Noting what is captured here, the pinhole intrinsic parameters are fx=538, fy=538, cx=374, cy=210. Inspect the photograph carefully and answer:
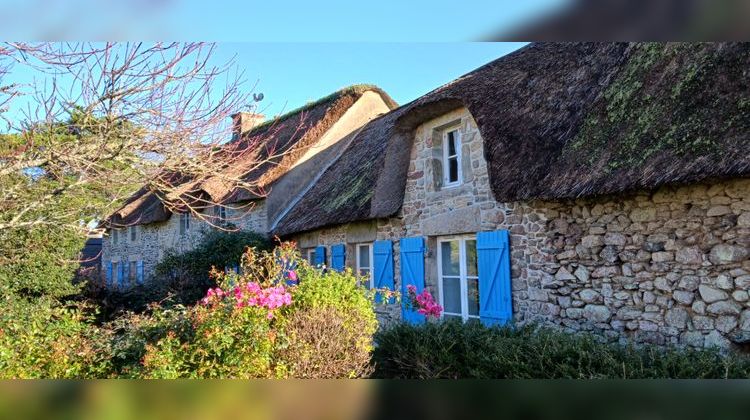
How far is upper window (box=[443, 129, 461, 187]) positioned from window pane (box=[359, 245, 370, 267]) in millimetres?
2674

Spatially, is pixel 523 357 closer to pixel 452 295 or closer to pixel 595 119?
pixel 595 119

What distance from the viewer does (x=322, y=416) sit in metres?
1.05

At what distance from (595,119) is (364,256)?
5.49 meters

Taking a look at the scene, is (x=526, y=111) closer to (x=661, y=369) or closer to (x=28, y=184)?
(x=661, y=369)

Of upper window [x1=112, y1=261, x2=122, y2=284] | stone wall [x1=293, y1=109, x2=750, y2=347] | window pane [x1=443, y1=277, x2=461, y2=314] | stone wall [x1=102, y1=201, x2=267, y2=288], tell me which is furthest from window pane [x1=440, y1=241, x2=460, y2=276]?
upper window [x1=112, y1=261, x2=122, y2=284]

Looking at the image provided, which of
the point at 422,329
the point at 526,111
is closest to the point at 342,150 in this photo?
the point at 526,111

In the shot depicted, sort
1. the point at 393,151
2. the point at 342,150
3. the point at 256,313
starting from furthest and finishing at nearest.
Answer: the point at 342,150 → the point at 393,151 → the point at 256,313

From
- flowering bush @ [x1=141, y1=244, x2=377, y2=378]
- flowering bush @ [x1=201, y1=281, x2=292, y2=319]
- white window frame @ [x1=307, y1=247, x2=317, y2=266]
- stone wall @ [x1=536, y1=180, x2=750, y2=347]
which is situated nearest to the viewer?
flowering bush @ [x1=141, y1=244, x2=377, y2=378]

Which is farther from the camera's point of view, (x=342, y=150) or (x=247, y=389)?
(x=342, y=150)

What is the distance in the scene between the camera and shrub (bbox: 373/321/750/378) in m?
3.90

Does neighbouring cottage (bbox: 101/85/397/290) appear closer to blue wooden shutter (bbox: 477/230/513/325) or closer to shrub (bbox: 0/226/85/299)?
shrub (bbox: 0/226/85/299)

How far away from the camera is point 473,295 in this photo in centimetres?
795

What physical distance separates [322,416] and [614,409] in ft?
1.82

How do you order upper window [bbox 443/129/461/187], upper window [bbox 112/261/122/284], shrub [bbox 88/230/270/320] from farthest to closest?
upper window [bbox 112/261/122/284] < shrub [bbox 88/230/270/320] < upper window [bbox 443/129/461/187]
